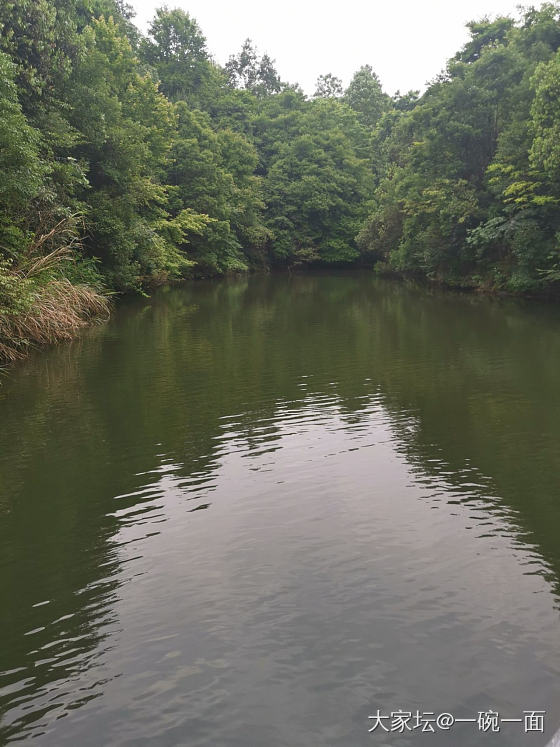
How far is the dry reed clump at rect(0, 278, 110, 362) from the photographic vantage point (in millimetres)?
12836

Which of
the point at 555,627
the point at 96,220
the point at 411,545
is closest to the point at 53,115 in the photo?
the point at 96,220

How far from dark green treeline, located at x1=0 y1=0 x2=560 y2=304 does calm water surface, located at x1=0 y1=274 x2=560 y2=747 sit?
5.82m

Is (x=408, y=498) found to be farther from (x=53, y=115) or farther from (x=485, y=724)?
(x=53, y=115)

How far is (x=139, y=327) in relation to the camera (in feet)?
61.0

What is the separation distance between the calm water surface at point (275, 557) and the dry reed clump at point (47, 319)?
1441 millimetres

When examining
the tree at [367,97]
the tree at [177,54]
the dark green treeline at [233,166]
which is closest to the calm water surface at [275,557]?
the dark green treeline at [233,166]

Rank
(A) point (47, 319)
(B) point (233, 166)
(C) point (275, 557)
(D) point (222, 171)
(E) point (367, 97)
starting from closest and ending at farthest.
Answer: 1. (C) point (275, 557)
2. (A) point (47, 319)
3. (D) point (222, 171)
4. (B) point (233, 166)
5. (E) point (367, 97)

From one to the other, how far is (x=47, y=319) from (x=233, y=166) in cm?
3387

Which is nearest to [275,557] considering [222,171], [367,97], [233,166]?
[222,171]

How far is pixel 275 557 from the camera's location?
504cm

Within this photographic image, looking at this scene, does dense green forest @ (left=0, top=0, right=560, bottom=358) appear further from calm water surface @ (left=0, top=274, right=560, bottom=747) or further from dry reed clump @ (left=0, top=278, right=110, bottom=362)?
calm water surface @ (left=0, top=274, right=560, bottom=747)

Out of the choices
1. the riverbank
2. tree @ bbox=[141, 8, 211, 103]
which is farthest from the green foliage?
tree @ bbox=[141, 8, 211, 103]

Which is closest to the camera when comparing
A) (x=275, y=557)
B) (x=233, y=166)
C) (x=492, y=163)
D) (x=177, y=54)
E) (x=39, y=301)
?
(x=275, y=557)

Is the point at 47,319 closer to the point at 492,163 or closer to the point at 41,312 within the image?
the point at 41,312
